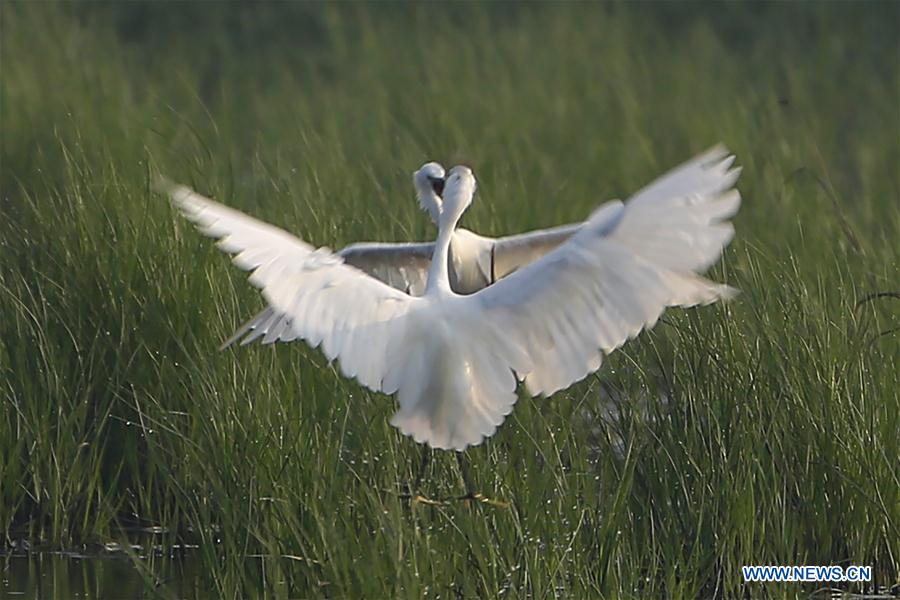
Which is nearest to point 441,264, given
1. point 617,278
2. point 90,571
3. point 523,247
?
point 617,278

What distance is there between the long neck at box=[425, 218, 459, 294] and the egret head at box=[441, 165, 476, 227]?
2cm

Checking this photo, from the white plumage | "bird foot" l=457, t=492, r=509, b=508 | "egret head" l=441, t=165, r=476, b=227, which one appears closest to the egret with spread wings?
"egret head" l=441, t=165, r=476, b=227

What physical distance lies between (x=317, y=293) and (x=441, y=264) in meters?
0.57

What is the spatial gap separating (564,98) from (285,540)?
213 inches

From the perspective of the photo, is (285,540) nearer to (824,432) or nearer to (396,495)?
(396,495)

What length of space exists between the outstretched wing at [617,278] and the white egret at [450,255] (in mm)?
970

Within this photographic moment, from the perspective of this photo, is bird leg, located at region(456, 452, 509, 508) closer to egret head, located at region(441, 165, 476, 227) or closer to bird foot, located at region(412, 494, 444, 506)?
bird foot, located at region(412, 494, 444, 506)

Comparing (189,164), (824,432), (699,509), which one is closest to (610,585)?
(699,509)

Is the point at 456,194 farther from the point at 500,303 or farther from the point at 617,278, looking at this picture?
the point at 617,278

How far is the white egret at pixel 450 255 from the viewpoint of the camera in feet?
15.9

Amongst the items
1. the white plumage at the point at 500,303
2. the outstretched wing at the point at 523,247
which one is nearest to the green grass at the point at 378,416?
the white plumage at the point at 500,303

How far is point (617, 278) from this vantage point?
12.0ft

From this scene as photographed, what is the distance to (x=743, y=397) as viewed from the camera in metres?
4.09

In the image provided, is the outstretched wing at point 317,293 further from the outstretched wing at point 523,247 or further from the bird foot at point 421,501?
the outstretched wing at point 523,247
